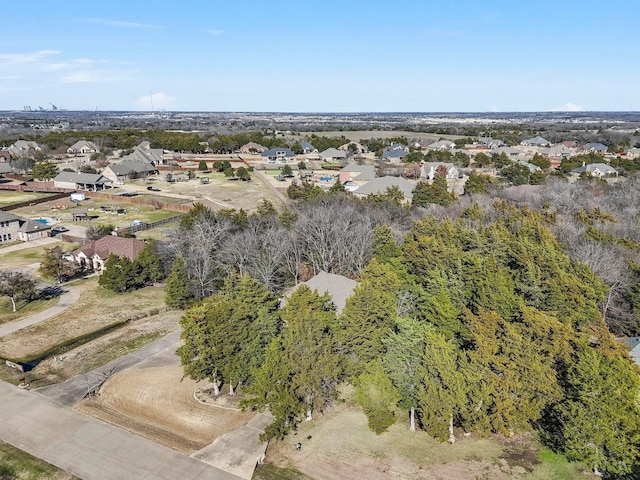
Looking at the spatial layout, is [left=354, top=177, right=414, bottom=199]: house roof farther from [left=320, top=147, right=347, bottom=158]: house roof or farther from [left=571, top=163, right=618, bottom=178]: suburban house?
[left=320, top=147, right=347, bottom=158]: house roof

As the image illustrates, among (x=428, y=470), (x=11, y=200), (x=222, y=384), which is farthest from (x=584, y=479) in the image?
(x=11, y=200)

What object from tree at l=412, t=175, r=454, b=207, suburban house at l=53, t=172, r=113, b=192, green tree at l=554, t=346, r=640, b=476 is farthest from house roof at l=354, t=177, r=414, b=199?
green tree at l=554, t=346, r=640, b=476

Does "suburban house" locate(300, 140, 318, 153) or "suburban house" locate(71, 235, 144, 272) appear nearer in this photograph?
"suburban house" locate(71, 235, 144, 272)

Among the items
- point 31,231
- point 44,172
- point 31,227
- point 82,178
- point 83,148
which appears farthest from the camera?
point 83,148

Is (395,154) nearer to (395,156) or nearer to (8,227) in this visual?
(395,156)

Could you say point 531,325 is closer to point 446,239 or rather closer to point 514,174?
point 446,239

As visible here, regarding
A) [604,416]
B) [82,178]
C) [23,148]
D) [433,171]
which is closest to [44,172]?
[82,178]

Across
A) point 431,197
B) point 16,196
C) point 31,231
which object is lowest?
point 31,231
